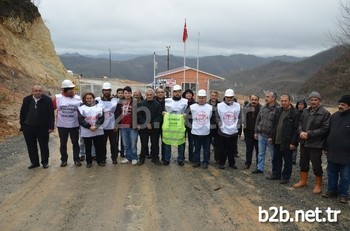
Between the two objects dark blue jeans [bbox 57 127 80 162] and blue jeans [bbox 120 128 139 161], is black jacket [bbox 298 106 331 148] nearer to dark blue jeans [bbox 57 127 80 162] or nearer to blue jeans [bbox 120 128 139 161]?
blue jeans [bbox 120 128 139 161]

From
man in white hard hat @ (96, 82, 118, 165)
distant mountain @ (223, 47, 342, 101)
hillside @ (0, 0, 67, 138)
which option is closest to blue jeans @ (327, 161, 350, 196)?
man in white hard hat @ (96, 82, 118, 165)

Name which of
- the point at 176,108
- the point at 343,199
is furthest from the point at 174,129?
the point at 343,199

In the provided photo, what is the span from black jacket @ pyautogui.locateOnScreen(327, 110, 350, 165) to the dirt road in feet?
2.66

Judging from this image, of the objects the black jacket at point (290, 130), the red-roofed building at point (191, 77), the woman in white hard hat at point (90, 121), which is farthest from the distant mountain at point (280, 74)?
the black jacket at point (290, 130)

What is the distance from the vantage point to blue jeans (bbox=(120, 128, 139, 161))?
867 cm

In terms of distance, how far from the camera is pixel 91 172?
8.02 meters

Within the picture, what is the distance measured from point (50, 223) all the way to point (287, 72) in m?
149

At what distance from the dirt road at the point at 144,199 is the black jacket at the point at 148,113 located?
41.6 inches

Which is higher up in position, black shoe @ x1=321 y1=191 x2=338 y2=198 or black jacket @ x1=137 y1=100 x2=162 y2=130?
black jacket @ x1=137 y1=100 x2=162 y2=130

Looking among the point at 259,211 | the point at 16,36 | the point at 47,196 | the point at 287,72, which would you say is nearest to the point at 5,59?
the point at 16,36

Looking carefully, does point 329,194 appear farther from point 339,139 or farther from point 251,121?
point 251,121

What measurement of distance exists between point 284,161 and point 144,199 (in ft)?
10.5

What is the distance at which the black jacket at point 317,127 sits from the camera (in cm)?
659

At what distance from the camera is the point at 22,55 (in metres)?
28.3
